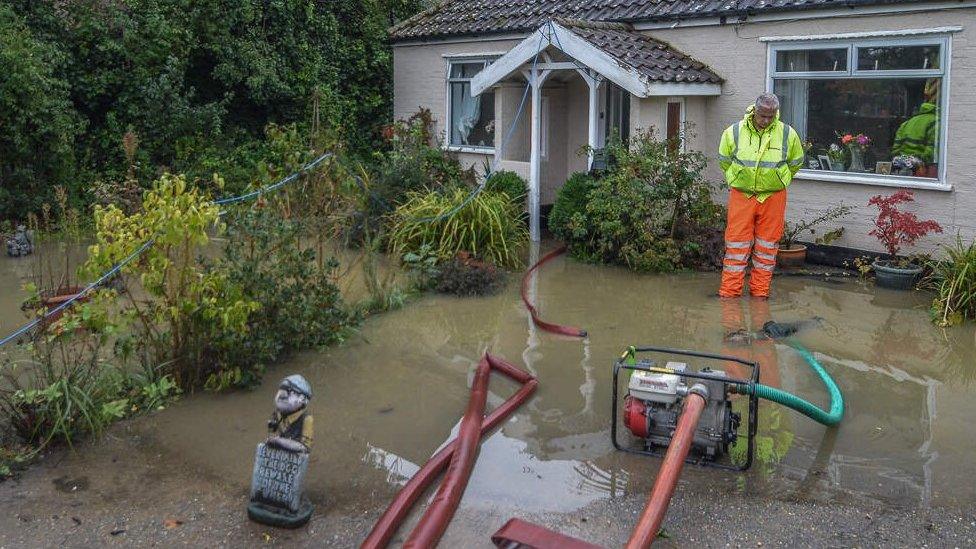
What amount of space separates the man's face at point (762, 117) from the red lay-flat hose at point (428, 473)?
389 cm

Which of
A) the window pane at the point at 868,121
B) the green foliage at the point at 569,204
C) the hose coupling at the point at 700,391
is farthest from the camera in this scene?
the green foliage at the point at 569,204

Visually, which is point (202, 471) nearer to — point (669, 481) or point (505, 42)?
point (669, 481)

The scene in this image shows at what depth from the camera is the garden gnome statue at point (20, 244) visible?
12078 mm

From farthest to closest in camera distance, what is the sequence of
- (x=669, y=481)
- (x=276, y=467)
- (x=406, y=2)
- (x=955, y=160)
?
1. (x=406, y=2)
2. (x=955, y=160)
3. (x=276, y=467)
4. (x=669, y=481)

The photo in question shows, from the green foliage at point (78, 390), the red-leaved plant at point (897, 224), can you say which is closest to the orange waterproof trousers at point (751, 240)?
the red-leaved plant at point (897, 224)

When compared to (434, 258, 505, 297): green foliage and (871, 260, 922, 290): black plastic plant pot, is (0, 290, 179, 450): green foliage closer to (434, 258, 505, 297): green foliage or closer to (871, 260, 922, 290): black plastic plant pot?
(434, 258, 505, 297): green foliage

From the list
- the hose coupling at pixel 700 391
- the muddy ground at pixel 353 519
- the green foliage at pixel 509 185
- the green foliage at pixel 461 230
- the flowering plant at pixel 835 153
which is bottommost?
the muddy ground at pixel 353 519

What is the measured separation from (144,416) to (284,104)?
10923 millimetres

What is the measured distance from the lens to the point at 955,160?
33.6 ft

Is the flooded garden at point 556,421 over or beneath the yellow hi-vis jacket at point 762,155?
beneath

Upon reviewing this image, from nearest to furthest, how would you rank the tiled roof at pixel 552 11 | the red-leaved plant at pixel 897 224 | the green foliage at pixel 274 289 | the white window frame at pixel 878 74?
the green foliage at pixel 274 289, the red-leaved plant at pixel 897 224, the white window frame at pixel 878 74, the tiled roof at pixel 552 11

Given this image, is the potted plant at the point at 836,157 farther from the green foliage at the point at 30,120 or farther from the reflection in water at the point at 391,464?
the green foliage at the point at 30,120

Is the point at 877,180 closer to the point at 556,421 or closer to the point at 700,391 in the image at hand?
the point at 556,421

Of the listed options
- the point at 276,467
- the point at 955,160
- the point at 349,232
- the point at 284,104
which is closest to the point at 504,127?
the point at 349,232
